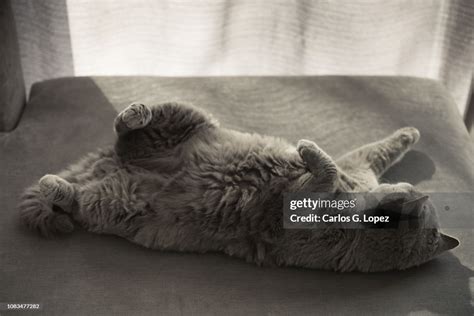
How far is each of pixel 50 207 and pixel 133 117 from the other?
1.02 ft

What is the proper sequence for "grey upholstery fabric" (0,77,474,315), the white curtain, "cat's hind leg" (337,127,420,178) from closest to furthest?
"grey upholstery fabric" (0,77,474,315), "cat's hind leg" (337,127,420,178), the white curtain

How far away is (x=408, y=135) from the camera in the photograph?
1769mm

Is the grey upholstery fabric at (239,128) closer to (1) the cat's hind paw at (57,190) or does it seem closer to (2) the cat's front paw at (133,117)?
(1) the cat's hind paw at (57,190)

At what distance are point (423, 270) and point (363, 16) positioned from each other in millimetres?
1066

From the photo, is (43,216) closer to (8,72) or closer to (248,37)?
(8,72)

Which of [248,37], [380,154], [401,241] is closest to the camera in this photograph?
[401,241]

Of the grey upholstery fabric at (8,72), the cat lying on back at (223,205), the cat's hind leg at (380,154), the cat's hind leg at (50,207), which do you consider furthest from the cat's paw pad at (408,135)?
the grey upholstery fabric at (8,72)

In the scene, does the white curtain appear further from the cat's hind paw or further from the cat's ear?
the cat's ear

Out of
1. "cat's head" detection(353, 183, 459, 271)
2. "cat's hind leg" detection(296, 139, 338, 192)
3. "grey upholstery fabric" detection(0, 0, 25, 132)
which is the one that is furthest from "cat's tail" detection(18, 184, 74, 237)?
"cat's head" detection(353, 183, 459, 271)

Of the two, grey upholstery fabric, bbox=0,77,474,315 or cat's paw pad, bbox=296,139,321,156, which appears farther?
cat's paw pad, bbox=296,139,321,156

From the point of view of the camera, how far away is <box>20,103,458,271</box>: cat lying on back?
58.2 inches

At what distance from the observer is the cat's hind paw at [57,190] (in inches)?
58.7

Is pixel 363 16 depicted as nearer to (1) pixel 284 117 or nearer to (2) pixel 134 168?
(1) pixel 284 117

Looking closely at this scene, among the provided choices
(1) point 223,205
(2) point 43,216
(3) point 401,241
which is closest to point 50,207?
(2) point 43,216
